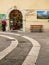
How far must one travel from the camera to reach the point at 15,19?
2819 cm

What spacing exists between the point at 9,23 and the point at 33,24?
3.19 metres

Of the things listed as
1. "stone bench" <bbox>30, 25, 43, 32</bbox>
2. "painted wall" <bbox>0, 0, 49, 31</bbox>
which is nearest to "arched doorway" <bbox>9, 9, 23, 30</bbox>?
"painted wall" <bbox>0, 0, 49, 31</bbox>

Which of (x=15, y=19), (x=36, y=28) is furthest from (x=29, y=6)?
(x=15, y=19)

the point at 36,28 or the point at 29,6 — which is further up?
the point at 29,6

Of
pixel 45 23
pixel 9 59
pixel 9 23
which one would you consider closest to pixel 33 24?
pixel 45 23

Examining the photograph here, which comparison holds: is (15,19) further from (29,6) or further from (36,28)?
(36,28)

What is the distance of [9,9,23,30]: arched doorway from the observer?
27656 mm

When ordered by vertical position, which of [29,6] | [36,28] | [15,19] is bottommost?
[36,28]

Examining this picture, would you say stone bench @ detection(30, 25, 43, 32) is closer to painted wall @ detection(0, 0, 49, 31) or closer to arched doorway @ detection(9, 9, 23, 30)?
painted wall @ detection(0, 0, 49, 31)

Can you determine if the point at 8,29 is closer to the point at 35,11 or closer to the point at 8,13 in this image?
the point at 8,13

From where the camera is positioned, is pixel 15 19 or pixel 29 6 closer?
pixel 29 6

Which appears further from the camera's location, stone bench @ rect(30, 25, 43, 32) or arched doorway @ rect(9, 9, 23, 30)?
arched doorway @ rect(9, 9, 23, 30)

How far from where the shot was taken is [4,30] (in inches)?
1065

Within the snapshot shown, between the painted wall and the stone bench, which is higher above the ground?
the painted wall
